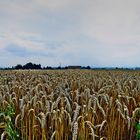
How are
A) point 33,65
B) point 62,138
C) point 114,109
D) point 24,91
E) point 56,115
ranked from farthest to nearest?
point 33,65 < point 24,91 < point 114,109 < point 56,115 < point 62,138

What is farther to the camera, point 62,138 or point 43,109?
point 43,109

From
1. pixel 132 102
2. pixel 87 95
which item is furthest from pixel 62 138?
pixel 132 102

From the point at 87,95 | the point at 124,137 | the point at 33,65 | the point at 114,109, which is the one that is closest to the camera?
the point at 124,137

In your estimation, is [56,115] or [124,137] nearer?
[56,115]

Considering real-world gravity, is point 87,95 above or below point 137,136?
above

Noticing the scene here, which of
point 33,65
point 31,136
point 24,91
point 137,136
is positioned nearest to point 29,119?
point 31,136

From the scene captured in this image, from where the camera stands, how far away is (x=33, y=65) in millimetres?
48375

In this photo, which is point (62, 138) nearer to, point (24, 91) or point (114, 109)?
point (114, 109)

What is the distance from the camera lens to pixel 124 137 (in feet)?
16.7

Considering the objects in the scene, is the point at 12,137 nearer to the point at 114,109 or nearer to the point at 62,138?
the point at 62,138

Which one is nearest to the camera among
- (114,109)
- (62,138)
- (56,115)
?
(62,138)

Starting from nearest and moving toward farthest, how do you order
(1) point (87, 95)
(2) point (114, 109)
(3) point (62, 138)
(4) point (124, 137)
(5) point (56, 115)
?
(3) point (62, 138) < (5) point (56, 115) < (4) point (124, 137) < (2) point (114, 109) < (1) point (87, 95)

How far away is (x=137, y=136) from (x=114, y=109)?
2.87ft

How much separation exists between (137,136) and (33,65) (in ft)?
145
